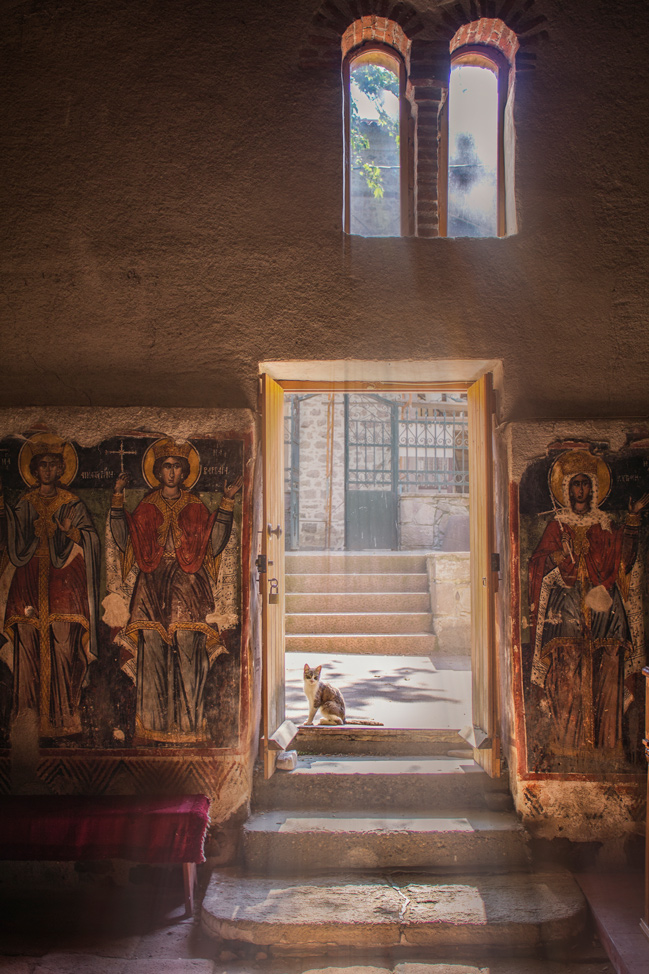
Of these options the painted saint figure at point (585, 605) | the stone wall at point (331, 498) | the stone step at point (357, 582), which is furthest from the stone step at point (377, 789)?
the stone wall at point (331, 498)

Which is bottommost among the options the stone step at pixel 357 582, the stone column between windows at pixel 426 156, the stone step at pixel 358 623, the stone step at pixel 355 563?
the stone step at pixel 358 623

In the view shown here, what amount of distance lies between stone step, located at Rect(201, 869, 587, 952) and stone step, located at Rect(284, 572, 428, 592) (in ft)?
17.4

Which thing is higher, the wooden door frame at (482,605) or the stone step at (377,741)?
the wooden door frame at (482,605)

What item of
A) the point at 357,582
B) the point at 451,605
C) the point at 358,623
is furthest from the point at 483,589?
the point at 357,582

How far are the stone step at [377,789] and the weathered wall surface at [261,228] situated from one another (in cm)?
232

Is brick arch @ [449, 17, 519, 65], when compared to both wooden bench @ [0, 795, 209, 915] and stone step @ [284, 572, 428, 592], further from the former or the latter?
stone step @ [284, 572, 428, 592]

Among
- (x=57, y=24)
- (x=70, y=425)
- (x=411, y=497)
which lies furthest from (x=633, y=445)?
(x=411, y=497)

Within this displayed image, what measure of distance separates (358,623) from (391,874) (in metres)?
4.41

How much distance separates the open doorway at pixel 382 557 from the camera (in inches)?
241

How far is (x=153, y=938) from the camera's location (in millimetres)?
3299

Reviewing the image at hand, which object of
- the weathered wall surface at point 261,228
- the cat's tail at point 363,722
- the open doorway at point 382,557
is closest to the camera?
the weathered wall surface at point 261,228

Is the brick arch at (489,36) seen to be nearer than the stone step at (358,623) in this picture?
Yes

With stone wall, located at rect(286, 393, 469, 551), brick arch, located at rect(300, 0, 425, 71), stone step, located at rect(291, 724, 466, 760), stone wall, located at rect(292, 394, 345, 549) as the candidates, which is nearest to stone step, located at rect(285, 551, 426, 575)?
stone wall, located at rect(286, 393, 469, 551)

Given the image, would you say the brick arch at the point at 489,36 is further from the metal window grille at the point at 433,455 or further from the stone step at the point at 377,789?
the metal window grille at the point at 433,455
